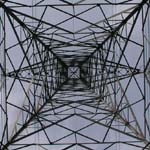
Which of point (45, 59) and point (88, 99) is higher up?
point (45, 59)

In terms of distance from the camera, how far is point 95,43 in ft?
88.4

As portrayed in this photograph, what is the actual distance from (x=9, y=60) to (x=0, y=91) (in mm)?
3576

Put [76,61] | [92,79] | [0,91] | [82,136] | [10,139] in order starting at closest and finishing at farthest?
[10,139], [0,91], [82,136], [92,79], [76,61]

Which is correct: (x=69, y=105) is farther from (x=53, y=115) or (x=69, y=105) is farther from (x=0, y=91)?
(x=0, y=91)

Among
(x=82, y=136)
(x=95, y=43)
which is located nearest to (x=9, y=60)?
(x=82, y=136)

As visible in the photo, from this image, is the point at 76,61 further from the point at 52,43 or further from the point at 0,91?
the point at 0,91

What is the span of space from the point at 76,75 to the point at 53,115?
14720mm

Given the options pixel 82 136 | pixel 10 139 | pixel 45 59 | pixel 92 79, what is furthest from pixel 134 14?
pixel 92 79

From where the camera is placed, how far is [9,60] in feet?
70.7

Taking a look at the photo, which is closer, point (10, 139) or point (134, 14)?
point (10, 139)

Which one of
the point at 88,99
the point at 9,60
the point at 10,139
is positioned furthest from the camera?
the point at 88,99

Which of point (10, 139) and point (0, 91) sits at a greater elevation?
point (0, 91)

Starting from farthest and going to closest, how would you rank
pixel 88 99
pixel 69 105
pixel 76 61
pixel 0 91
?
pixel 76 61, pixel 88 99, pixel 69 105, pixel 0 91

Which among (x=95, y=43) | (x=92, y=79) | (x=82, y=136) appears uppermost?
(x=95, y=43)
